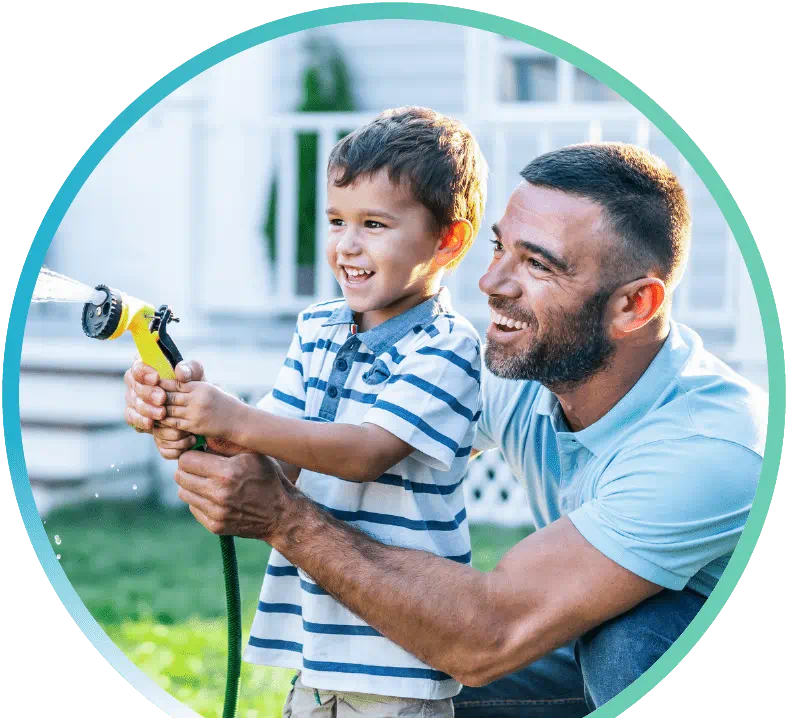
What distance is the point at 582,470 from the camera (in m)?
2.70

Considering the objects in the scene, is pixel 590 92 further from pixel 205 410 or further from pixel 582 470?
pixel 205 410

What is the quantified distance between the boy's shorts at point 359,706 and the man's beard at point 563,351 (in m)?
0.80

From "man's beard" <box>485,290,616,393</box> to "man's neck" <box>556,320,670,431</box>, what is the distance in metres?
0.03

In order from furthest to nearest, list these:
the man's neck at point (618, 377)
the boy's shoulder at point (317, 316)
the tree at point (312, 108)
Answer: the tree at point (312, 108), the man's neck at point (618, 377), the boy's shoulder at point (317, 316)

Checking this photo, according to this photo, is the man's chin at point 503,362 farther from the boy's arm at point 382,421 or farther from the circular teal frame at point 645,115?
the circular teal frame at point 645,115

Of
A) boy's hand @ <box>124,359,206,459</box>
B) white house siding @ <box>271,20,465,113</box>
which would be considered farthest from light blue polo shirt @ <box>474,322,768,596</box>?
white house siding @ <box>271,20,465,113</box>

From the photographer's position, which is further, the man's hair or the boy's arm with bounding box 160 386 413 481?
the man's hair

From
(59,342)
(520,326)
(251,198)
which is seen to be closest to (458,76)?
(251,198)

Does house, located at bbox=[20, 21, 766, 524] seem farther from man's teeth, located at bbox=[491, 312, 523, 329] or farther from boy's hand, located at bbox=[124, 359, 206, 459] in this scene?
boy's hand, located at bbox=[124, 359, 206, 459]

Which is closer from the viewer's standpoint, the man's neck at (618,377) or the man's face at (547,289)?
the man's face at (547,289)

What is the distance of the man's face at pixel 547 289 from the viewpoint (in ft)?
8.43

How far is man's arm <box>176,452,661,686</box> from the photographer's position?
2.31 m

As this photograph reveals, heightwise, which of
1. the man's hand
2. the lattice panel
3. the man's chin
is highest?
the man's chin

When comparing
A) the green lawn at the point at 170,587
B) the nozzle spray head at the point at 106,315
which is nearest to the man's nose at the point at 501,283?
the nozzle spray head at the point at 106,315
